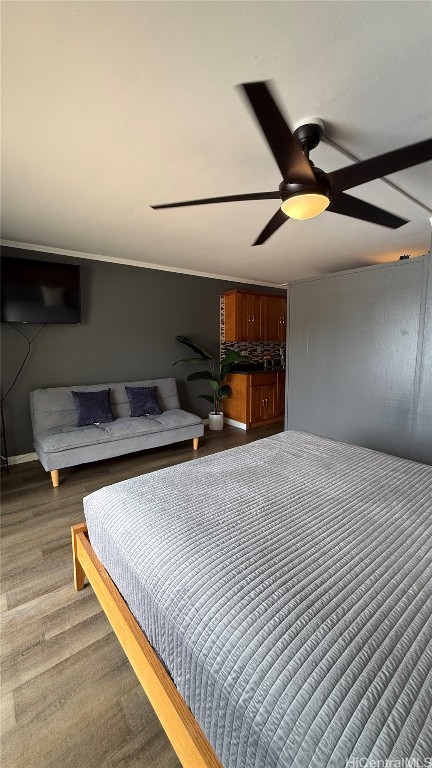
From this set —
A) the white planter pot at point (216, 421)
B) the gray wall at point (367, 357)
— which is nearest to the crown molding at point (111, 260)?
the gray wall at point (367, 357)

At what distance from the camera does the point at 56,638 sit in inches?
54.3

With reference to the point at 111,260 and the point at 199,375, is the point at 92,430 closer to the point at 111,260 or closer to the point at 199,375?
the point at 199,375

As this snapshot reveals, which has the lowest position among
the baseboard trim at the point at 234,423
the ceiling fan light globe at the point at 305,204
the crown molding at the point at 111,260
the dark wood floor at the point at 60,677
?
the dark wood floor at the point at 60,677

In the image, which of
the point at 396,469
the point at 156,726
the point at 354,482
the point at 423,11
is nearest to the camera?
the point at 423,11

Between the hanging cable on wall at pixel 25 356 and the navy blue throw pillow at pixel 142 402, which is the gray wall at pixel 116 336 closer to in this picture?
the hanging cable on wall at pixel 25 356

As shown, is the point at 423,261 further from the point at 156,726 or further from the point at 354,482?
the point at 156,726

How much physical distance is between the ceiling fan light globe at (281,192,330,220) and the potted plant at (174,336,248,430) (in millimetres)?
2903

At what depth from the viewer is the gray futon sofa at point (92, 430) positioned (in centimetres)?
287

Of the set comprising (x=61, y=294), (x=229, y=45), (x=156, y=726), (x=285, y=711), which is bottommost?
(x=156, y=726)

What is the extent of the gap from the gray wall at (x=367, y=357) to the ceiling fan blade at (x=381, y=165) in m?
1.34

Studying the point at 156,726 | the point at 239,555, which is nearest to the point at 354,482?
the point at 239,555

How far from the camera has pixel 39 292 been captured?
10.3 feet

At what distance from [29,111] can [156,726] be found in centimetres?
259

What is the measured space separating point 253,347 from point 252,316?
0.65m
